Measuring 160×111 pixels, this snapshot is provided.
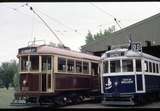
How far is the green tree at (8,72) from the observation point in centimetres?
1513

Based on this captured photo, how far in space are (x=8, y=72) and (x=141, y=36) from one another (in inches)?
244

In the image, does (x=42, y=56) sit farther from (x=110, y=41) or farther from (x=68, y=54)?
(x=110, y=41)

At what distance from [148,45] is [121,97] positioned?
12.8ft

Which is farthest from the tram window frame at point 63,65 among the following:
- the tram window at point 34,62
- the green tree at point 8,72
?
the green tree at point 8,72

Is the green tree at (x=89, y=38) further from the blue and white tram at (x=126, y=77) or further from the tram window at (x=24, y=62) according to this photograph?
the tram window at (x=24, y=62)

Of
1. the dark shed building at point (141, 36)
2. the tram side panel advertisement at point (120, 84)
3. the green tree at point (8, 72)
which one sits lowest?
the tram side panel advertisement at point (120, 84)

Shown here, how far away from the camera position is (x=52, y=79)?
562 inches

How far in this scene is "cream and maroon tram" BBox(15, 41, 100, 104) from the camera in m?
14.3

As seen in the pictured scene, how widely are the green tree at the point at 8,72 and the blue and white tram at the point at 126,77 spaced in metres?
3.70


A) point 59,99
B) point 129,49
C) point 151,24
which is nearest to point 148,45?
point 151,24

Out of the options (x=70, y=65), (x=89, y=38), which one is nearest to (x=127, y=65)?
(x=70, y=65)

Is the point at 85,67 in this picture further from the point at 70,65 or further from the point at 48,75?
the point at 48,75

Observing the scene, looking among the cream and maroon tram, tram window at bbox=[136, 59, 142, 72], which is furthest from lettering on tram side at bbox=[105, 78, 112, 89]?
the cream and maroon tram

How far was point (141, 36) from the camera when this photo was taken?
17406 millimetres
